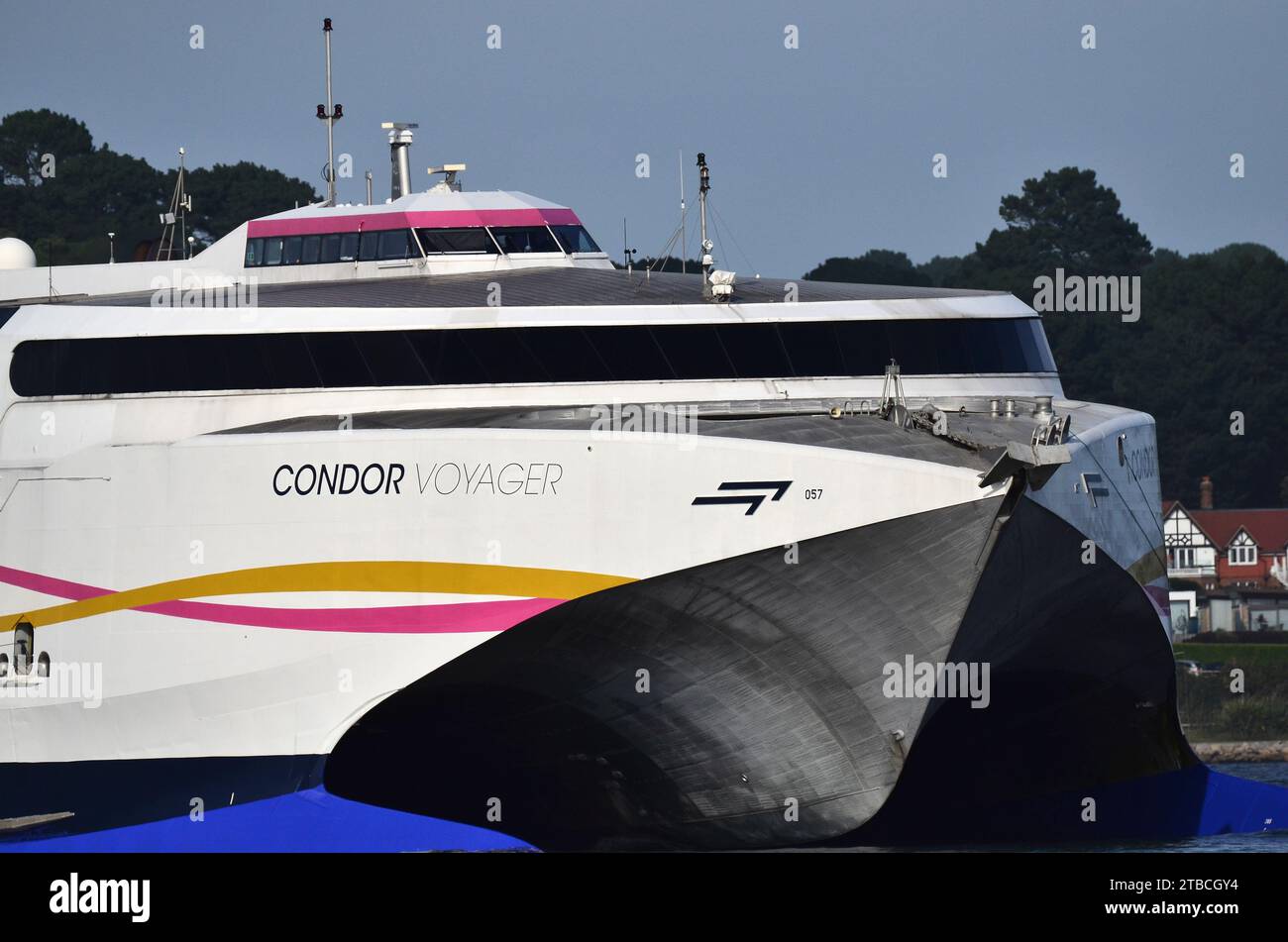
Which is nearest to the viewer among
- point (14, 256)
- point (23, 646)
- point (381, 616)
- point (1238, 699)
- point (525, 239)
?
point (381, 616)

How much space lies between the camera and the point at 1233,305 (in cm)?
9775

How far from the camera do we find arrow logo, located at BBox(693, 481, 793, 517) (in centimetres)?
2423

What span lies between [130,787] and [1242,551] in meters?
67.5

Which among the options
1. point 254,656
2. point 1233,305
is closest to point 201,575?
point 254,656

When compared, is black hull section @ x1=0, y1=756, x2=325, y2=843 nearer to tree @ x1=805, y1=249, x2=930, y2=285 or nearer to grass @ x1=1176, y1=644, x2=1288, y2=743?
grass @ x1=1176, y1=644, x2=1288, y2=743

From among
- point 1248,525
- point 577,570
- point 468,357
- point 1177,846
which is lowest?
point 1177,846

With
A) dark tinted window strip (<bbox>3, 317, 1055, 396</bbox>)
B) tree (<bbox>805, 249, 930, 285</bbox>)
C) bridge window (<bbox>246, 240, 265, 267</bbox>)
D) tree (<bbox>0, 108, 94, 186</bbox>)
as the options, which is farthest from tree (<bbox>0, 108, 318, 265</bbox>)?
dark tinted window strip (<bbox>3, 317, 1055, 396</bbox>)

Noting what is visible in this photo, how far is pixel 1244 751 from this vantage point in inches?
2579

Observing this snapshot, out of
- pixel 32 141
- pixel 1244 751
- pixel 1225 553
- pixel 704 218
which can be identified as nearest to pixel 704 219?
pixel 704 218

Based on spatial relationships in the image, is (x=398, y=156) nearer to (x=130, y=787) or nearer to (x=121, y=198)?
(x=130, y=787)

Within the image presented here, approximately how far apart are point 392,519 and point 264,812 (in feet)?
11.5

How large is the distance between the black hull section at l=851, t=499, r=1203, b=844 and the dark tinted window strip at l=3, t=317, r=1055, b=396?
3.85 metres

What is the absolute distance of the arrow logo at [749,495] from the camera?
24234mm

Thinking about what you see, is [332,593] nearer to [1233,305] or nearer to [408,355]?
[408,355]
